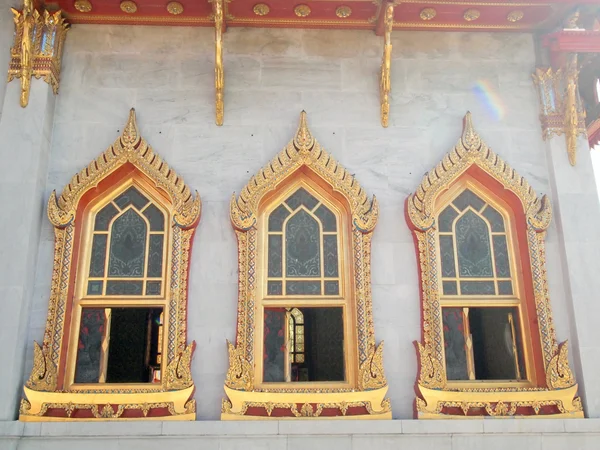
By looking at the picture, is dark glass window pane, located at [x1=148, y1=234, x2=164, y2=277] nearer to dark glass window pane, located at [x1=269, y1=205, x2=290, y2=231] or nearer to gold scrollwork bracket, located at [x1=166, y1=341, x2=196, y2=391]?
gold scrollwork bracket, located at [x1=166, y1=341, x2=196, y2=391]

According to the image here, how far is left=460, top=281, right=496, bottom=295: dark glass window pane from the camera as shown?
7262 millimetres

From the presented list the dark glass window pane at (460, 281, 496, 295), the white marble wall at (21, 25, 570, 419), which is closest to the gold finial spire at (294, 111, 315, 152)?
the white marble wall at (21, 25, 570, 419)

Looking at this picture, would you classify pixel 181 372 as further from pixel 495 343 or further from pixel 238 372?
pixel 495 343

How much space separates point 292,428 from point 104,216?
10.6 ft

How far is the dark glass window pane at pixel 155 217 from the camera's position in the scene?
7.32 metres

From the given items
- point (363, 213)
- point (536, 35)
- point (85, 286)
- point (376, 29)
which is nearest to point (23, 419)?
point (85, 286)

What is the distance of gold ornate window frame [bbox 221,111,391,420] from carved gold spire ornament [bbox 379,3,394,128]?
93 cm

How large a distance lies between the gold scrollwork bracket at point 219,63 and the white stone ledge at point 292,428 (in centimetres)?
349

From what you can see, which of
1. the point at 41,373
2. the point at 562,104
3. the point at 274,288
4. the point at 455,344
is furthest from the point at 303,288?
the point at 562,104

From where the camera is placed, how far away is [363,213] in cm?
722

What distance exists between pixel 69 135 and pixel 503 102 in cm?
531

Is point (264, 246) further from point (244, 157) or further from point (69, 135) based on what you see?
point (69, 135)

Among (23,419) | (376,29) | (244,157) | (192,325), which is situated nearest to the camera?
(23,419)

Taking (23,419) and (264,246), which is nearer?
(23,419)
